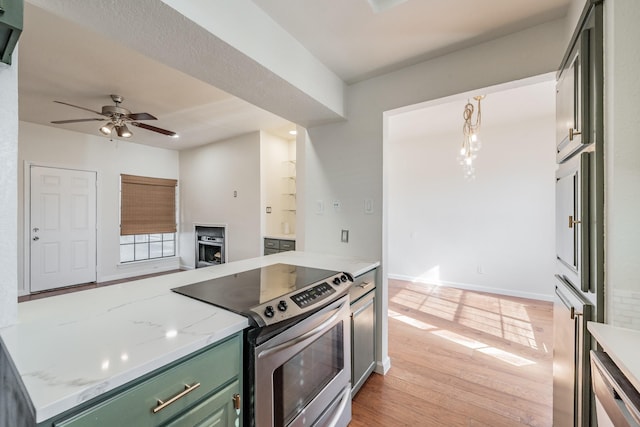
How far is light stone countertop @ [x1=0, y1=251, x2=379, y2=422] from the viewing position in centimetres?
64

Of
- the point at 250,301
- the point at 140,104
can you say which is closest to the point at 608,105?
the point at 250,301

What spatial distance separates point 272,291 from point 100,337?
0.66m

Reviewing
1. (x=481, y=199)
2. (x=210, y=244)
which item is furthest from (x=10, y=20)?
(x=210, y=244)

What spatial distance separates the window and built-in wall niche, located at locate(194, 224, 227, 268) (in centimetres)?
75

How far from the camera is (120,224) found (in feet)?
16.7

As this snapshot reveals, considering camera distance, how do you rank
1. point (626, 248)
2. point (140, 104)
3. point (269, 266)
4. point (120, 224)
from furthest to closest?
point (120, 224)
point (140, 104)
point (269, 266)
point (626, 248)

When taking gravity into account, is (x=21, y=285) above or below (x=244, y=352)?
below

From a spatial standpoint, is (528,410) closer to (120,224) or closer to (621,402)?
(621,402)

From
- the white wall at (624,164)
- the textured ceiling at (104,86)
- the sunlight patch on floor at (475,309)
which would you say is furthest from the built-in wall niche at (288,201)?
the white wall at (624,164)

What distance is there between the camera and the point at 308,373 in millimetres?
1325

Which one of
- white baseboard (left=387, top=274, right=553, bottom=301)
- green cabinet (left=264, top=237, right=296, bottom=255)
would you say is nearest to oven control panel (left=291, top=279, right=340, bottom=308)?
green cabinet (left=264, top=237, right=296, bottom=255)

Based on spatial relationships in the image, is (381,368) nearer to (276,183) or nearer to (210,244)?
(276,183)

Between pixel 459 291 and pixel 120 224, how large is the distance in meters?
6.12

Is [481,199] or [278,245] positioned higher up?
[481,199]
